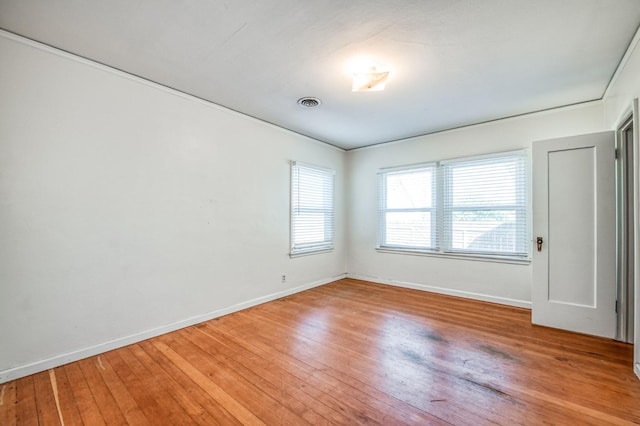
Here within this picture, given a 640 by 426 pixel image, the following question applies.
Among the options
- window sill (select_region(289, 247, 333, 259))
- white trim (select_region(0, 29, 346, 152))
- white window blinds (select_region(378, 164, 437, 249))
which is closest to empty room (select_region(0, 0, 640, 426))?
white trim (select_region(0, 29, 346, 152))

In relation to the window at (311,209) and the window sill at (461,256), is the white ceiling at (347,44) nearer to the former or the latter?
the window at (311,209)

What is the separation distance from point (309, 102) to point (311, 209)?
76.8 inches

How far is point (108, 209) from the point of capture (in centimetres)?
257

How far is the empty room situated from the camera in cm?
189

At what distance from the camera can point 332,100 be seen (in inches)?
130

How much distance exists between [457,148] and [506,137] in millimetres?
646

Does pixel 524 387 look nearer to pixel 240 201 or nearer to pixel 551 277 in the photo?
pixel 551 277

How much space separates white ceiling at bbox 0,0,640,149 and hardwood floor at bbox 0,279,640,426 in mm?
2649

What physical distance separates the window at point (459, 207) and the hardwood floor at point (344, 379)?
4.07 feet

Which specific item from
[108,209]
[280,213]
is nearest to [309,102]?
[280,213]

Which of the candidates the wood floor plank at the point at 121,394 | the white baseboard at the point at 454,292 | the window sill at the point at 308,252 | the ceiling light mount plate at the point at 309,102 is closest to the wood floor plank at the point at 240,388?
the wood floor plank at the point at 121,394

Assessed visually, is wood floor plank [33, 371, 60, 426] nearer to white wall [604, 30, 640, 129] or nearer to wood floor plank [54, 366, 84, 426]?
wood floor plank [54, 366, 84, 426]

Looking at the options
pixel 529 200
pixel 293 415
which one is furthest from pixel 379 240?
pixel 293 415

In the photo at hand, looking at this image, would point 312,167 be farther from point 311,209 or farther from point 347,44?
point 347,44
